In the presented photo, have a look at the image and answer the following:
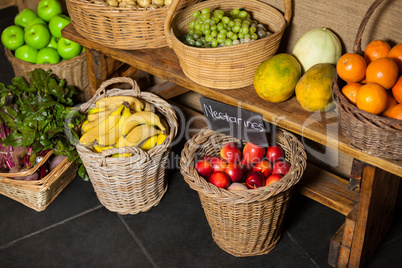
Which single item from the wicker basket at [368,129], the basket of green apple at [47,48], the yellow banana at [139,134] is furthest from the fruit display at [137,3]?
the wicker basket at [368,129]

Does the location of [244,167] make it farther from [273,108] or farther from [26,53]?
[26,53]

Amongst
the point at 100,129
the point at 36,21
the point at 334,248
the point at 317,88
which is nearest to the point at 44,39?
the point at 36,21

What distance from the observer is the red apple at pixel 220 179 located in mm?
1660

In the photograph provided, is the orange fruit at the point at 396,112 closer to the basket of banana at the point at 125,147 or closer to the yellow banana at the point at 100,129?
the basket of banana at the point at 125,147

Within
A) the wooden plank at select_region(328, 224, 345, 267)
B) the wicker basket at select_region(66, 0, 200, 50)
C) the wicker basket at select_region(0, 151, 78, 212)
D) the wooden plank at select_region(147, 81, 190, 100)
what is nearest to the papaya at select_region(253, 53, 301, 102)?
the wicker basket at select_region(66, 0, 200, 50)

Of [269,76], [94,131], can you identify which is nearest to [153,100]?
[94,131]

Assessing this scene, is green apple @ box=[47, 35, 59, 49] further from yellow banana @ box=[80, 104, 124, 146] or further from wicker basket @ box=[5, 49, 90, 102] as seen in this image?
yellow banana @ box=[80, 104, 124, 146]

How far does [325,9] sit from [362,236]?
903 millimetres

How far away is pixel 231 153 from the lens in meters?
1.82

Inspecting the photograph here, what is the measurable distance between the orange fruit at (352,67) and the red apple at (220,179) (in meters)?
0.62

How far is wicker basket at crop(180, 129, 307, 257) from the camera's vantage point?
151cm

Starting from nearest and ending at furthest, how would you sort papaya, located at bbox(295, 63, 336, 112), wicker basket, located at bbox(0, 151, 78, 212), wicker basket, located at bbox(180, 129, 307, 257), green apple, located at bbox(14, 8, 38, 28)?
papaya, located at bbox(295, 63, 336, 112)
wicker basket, located at bbox(180, 129, 307, 257)
wicker basket, located at bbox(0, 151, 78, 212)
green apple, located at bbox(14, 8, 38, 28)

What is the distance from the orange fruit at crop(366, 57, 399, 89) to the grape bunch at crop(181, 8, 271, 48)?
483mm

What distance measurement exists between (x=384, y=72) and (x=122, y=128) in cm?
109
